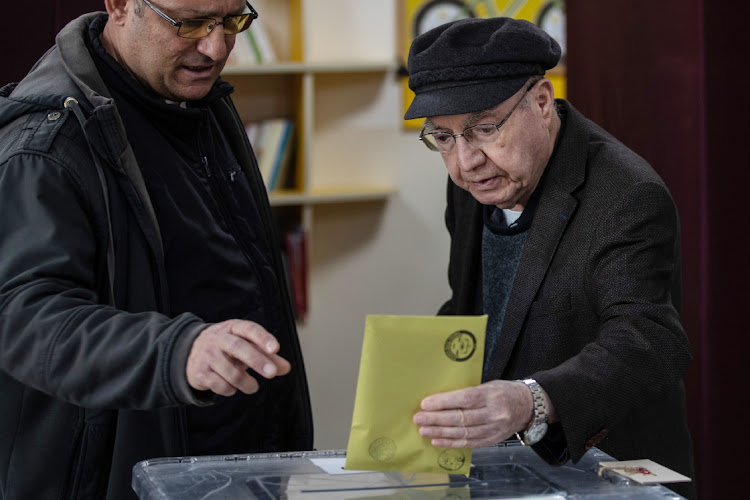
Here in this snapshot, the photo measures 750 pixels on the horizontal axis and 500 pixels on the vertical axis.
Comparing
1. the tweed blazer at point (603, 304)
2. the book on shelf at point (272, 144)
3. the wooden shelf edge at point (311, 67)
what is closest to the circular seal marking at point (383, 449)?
the tweed blazer at point (603, 304)

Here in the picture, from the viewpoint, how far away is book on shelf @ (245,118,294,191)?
402cm

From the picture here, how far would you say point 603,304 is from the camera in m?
1.61

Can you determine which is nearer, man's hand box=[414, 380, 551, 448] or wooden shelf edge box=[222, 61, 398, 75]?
man's hand box=[414, 380, 551, 448]

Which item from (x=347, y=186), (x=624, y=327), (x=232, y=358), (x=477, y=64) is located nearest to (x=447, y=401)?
(x=232, y=358)

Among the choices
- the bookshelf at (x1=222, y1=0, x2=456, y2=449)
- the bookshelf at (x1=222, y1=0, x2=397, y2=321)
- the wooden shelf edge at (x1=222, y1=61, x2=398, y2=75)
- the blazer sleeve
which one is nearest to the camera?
the blazer sleeve

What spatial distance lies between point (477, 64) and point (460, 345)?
0.59m

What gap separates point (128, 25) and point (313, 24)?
8.28 feet

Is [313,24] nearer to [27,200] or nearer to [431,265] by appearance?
[431,265]

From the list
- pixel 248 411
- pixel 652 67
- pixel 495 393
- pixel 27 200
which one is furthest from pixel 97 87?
pixel 652 67

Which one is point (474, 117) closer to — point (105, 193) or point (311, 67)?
point (105, 193)

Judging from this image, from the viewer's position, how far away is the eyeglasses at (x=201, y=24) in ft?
5.58

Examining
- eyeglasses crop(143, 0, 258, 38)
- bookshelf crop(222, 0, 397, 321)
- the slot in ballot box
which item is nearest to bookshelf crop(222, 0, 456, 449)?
bookshelf crop(222, 0, 397, 321)

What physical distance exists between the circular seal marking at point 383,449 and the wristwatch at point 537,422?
0.21m

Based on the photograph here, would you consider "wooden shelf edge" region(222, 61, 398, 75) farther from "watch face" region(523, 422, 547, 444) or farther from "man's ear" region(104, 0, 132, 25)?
"watch face" region(523, 422, 547, 444)
